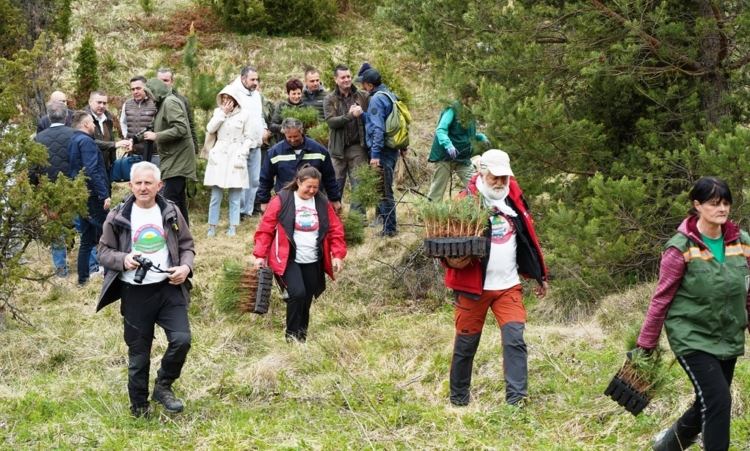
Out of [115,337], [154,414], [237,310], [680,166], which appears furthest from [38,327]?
[680,166]

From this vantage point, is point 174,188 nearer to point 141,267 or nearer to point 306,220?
point 306,220

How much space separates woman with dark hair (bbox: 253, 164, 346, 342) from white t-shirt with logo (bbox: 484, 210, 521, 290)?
7.15 ft

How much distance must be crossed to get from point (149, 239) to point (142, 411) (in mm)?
1183

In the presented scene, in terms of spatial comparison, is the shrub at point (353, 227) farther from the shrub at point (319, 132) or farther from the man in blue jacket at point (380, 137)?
the shrub at point (319, 132)

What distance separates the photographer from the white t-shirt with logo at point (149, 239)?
19.6ft

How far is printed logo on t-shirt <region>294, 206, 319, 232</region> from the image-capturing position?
777 cm

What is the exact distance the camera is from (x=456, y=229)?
224 inches

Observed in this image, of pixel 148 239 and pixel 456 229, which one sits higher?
pixel 456 229

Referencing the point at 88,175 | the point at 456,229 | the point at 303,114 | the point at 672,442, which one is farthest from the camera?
the point at 303,114

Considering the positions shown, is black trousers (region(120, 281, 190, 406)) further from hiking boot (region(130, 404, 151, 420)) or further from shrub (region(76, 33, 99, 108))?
shrub (region(76, 33, 99, 108))

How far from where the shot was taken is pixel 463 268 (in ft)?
19.2

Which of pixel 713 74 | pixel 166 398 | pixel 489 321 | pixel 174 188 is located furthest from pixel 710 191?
pixel 174 188

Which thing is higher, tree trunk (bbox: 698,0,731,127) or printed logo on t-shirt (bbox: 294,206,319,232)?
tree trunk (bbox: 698,0,731,127)

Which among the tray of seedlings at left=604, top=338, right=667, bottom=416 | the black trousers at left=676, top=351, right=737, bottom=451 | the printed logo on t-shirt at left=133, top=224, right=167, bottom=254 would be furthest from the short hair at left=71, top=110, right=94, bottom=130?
the black trousers at left=676, top=351, right=737, bottom=451
